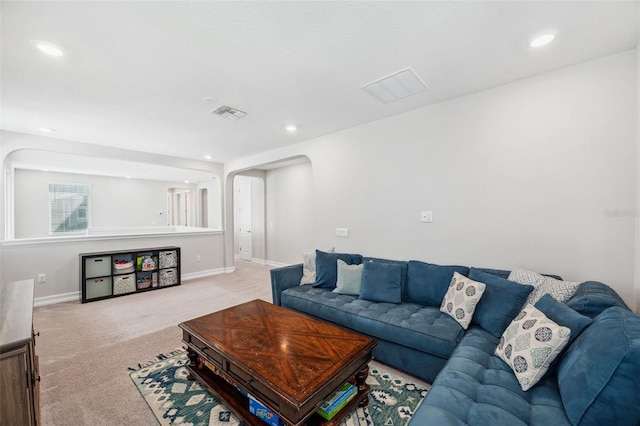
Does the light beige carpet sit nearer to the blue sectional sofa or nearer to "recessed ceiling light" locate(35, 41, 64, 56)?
the blue sectional sofa

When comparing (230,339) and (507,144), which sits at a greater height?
(507,144)

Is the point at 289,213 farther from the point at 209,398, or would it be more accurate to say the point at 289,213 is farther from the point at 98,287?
the point at 209,398

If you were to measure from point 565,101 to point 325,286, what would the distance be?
2890 millimetres

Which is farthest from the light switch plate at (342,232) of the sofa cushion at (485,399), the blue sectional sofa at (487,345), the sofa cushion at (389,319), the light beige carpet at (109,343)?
the sofa cushion at (485,399)

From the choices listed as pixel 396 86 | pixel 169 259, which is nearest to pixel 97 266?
pixel 169 259

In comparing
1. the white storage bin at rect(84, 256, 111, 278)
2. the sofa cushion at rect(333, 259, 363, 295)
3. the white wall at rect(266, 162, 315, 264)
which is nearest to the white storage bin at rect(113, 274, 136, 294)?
the white storage bin at rect(84, 256, 111, 278)

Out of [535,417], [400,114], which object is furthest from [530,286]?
[400,114]

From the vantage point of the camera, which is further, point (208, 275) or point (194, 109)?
point (208, 275)

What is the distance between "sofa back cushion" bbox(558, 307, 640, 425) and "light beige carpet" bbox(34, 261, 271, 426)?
235 cm

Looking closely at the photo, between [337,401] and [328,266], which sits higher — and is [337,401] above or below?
below

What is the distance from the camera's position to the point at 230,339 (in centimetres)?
184

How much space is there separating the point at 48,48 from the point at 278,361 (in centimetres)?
270

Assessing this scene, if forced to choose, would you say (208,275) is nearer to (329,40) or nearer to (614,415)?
(329,40)

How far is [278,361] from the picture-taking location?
158cm
